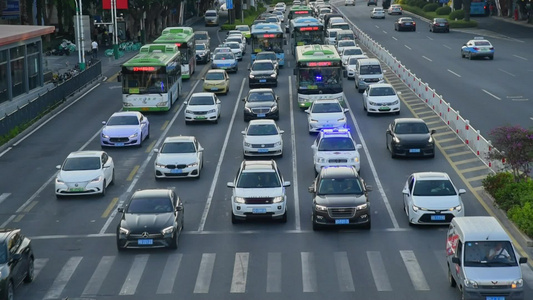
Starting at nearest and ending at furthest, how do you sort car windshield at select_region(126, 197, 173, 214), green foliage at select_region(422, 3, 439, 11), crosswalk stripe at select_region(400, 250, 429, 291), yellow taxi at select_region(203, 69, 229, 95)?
crosswalk stripe at select_region(400, 250, 429, 291)
car windshield at select_region(126, 197, 173, 214)
yellow taxi at select_region(203, 69, 229, 95)
green foliage at select_region(422, 3, 439, 11)

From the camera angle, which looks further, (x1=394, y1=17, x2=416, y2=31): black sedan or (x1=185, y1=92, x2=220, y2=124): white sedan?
(x1=394, y1=17, x2=416, y2=31): black sedan

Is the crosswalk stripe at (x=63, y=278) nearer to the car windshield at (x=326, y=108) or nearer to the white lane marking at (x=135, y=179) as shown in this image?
the white lane marking at (x=135, y=179)

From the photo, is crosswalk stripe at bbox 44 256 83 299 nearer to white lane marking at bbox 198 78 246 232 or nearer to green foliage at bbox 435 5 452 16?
white lane marking at bbox 198 78 246 232

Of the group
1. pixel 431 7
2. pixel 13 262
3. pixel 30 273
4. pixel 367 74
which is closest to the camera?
pixel 13 262

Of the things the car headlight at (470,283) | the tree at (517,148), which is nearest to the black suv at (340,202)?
the tree at (517,148)

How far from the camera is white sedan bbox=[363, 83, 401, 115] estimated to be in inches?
1927

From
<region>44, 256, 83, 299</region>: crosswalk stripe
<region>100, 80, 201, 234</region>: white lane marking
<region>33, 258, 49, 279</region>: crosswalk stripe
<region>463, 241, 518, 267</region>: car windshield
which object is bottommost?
<region>100, 80, 201, 234</region>: white lane marking

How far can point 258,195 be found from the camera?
3006 centimetres

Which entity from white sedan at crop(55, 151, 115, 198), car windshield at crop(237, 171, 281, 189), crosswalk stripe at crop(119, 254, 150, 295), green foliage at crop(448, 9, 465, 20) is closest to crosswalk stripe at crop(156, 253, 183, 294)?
crosswalk stripe at crop(119, 254, 150, 295)

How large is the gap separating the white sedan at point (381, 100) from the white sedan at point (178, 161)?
564 inches

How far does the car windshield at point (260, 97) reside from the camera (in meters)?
49.4

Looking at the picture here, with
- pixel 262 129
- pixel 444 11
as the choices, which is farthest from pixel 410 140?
pixel 444 11

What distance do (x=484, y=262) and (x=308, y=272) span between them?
5.07 metres

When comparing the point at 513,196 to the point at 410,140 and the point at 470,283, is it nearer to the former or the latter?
the point at 410,140
